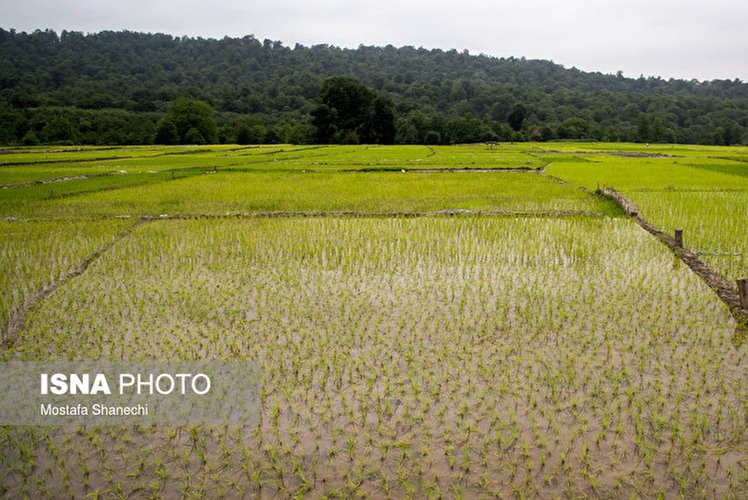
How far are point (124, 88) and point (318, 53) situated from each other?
51.1 meters

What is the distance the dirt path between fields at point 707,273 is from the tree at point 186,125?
39.3m

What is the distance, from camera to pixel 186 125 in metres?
42.9

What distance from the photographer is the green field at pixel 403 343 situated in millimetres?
2662

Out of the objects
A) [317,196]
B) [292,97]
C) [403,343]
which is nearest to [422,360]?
[403,343]

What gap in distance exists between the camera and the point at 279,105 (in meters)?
60.9

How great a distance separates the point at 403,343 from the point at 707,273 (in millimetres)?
3689

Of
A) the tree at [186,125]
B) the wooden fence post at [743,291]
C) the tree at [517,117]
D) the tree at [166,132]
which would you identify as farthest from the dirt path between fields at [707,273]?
the tree at [517,117]

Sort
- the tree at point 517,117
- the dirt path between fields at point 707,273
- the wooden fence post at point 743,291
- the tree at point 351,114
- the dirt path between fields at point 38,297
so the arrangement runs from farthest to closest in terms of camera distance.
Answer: the tree at point 517,117 < the tree at point 351,114 < the dirt path between fields at point 707,273 < the wooden fence post at point 743,291 < the dirt path between fields at point 38,297

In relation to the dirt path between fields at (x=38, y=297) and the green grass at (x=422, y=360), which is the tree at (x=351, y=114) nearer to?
the dirt path between fields at (x=38, y=297)

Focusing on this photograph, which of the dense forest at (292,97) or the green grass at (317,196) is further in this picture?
the dense forest at (292,97)

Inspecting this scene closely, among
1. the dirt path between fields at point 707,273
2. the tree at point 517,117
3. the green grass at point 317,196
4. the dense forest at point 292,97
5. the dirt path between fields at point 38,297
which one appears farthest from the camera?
the tree at point 517,117

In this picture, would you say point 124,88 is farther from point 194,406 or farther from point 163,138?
point 194,406

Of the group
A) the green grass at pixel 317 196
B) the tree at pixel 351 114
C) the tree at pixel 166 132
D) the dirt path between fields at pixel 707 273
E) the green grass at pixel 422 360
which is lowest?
the green grass at pixel 422 360

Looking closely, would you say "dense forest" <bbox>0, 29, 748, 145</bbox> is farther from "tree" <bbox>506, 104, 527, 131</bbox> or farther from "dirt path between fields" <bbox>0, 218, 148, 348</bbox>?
"dirt path between fields" <bbox>0, 218, 148, 348</bbox>
